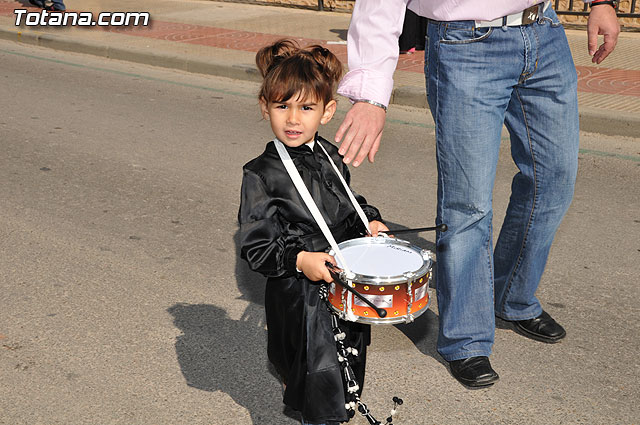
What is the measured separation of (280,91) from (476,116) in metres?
0.87

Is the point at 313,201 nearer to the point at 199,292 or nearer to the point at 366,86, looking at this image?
the point at 366,86

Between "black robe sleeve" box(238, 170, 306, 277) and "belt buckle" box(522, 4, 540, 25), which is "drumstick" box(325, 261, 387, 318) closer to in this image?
"black robe sleeve" box(238, 170, 306, 277)

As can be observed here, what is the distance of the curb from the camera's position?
23.7ft

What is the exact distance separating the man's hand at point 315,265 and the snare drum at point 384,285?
Result: 0.12 feet

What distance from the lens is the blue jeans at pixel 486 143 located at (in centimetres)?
309

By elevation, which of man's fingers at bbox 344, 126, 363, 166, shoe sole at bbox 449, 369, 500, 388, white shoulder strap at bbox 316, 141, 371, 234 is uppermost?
man's fingers at bbox 344, 126, 363, 166

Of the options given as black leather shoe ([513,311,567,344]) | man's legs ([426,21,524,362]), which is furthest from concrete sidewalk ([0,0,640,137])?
man's legs ([426,21,524,362])

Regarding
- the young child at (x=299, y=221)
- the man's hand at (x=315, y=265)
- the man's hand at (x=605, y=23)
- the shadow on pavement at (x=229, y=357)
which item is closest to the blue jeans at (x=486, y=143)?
Answer: the man's hand at (x=605, y=23)

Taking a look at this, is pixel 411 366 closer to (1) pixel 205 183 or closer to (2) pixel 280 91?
(2) pixel 280 91

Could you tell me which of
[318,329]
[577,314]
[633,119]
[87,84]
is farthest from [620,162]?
[87,84]

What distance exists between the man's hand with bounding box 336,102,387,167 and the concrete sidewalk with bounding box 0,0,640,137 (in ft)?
16.6

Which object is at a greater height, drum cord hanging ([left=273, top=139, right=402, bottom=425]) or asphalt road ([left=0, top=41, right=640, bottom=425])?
drum cord hanging ([left=273, top=139, right=402, bottom=425])

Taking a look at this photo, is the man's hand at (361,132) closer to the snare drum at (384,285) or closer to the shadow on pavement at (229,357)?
the snare drum at (384,285)

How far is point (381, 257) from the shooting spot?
249cm
